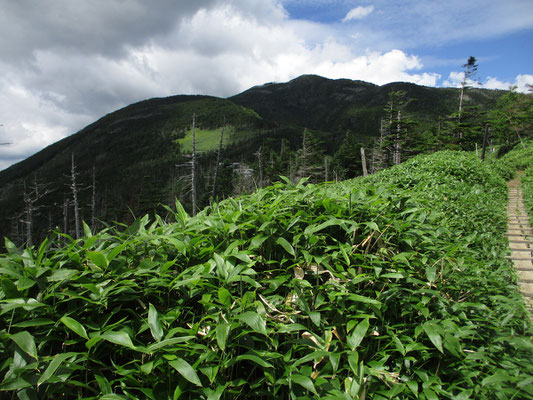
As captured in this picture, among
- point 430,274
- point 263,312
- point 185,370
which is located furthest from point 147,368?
point 430,274

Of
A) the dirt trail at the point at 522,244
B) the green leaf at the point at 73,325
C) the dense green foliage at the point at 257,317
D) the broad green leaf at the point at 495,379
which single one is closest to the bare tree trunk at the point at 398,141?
the dirt trail at the point at 522,244

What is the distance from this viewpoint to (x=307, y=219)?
2098mm

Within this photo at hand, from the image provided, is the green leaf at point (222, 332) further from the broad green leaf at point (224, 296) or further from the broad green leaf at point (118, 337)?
the broad green leaf at point (118, 337)

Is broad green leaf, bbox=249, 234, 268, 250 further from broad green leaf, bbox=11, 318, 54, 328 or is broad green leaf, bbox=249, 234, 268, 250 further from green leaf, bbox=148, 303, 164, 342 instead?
broad green leaf, bbox=11, 318, 54, 328

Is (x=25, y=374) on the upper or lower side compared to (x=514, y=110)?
lower

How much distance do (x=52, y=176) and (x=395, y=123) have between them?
154 meters

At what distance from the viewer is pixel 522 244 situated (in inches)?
215

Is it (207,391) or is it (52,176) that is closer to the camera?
(207,391)

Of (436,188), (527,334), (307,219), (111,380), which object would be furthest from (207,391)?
(436,188)

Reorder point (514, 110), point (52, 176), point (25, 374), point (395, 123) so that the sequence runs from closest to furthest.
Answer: point (25, 374) → point (395, 123) → point (514, 110) → point (52, 176)

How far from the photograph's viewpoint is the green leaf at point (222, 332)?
1274 millimetres

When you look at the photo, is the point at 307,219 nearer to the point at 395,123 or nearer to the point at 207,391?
the point at 207,391

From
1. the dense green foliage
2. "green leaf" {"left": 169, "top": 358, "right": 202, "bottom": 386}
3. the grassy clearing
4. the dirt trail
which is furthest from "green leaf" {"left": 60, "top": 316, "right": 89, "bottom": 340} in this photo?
the grassy clearing

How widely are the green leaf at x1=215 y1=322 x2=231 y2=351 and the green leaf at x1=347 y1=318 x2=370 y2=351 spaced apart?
0.70 metres
